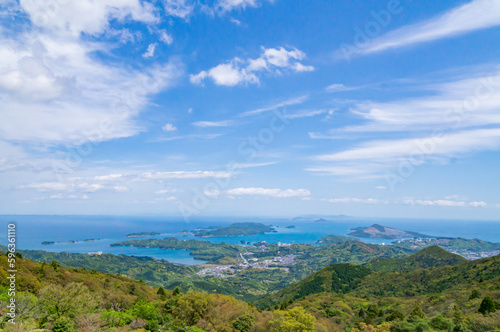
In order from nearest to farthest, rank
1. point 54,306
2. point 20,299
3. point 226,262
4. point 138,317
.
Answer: point 20,299
point 54,306
point 138,317
point 226,262

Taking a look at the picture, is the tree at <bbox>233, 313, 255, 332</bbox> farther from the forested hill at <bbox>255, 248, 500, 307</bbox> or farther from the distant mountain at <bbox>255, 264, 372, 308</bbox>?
the distant mountain at <bbox>255, 264, 372, 308</bbox>

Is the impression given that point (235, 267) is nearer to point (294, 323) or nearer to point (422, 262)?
point (422, 262)

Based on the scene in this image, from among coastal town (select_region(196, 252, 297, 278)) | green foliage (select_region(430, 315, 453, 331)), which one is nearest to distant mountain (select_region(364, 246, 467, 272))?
coastal town (select_region(196, 252, 297, 278))

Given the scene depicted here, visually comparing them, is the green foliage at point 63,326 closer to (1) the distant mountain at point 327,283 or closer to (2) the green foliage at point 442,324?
(2) the green foliage at point 442,324

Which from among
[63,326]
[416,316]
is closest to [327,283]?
[416,316]

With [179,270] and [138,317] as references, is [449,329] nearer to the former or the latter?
[138,317]

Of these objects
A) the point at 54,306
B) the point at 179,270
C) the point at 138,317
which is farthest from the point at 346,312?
the point at 179,270

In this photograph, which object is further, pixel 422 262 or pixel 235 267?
pixel 235 267
